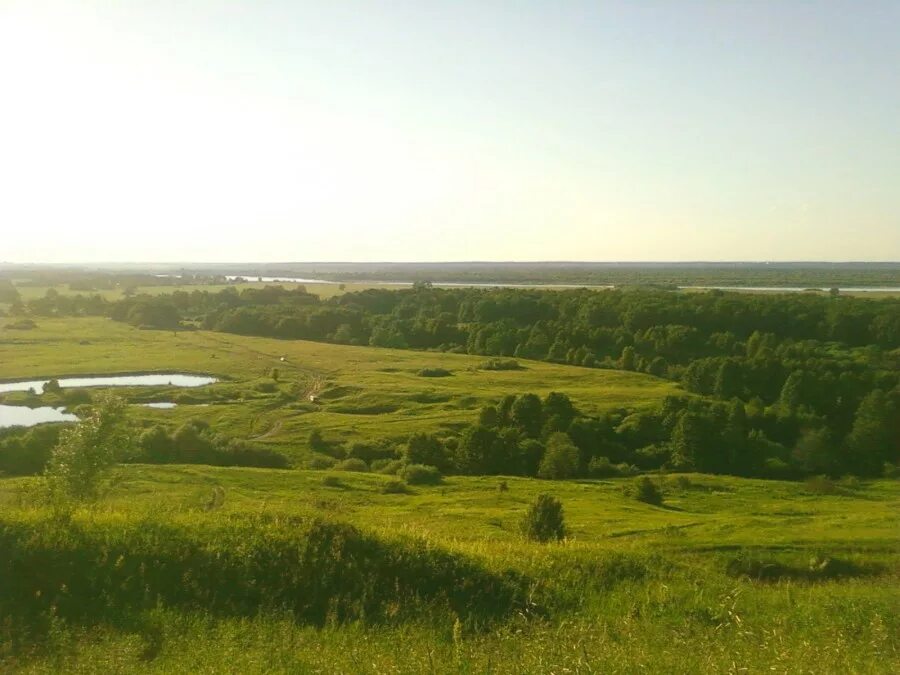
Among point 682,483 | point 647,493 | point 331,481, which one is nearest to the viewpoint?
point 331,481

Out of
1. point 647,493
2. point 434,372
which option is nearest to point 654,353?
point 434,372

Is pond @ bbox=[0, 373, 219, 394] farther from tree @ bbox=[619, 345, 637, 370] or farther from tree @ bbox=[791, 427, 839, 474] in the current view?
tree @ bbox=[791, 427, 839, 474]

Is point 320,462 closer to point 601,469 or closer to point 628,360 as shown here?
point 601,469

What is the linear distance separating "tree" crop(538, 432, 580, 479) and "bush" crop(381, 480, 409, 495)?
38.4ft

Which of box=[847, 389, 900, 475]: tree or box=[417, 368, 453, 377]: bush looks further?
box=[417, 368, 453, 377]: bush

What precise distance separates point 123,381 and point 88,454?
54.6 metres

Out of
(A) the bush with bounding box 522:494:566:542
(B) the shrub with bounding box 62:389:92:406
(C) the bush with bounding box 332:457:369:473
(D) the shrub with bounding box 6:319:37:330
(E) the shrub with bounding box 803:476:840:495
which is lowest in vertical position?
(E) the shrub with bounding box 803:476:840:495

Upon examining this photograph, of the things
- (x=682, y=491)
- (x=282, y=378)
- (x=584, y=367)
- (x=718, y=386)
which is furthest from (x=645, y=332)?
(x=682, y=491)

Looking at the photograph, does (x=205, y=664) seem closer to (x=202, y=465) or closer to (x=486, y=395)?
(x=202, y=465)

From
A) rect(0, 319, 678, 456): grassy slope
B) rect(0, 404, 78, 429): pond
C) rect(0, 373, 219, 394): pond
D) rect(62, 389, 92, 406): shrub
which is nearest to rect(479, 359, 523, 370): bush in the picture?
rect(0, 319, 678, 456): grassy slope

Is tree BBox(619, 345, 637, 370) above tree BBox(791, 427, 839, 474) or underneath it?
above

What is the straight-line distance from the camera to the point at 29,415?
176 ft

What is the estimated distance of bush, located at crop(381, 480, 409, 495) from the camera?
37469 millimetres

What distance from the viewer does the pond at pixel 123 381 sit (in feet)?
210
